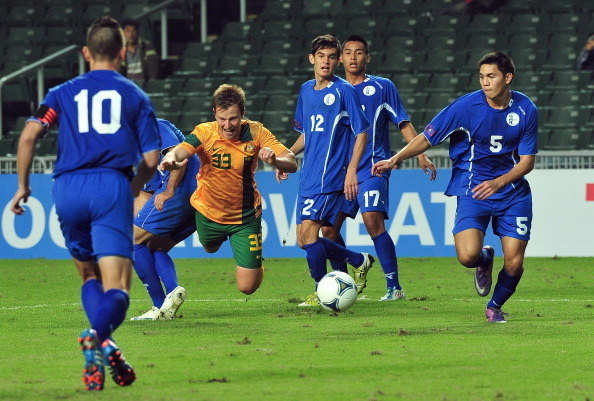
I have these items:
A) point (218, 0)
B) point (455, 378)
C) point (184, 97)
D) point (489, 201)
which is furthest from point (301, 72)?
point (455, 378)

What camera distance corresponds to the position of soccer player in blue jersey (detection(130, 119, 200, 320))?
373 inches

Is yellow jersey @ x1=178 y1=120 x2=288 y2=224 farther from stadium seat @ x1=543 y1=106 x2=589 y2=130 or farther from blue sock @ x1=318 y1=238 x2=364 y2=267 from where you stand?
stadium seat @ x1=543 y1=106 x2=589 y2=130

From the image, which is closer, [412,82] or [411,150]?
[411,150]

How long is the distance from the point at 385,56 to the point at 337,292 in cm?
1196

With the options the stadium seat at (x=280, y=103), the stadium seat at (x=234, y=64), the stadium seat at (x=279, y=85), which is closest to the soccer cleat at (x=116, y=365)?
the stadium seat at (x=280, y=103)

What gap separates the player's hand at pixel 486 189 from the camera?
8812 millimetres

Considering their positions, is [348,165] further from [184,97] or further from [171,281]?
[184,97]

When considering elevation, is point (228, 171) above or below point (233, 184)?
above

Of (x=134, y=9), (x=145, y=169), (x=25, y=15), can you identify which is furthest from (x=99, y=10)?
(x=145, y=169)

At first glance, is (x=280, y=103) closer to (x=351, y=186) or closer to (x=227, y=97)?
(x=351, y=186)

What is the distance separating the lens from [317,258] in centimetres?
1032

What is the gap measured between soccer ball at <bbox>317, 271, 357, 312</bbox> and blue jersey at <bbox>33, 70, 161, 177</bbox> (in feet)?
11.8

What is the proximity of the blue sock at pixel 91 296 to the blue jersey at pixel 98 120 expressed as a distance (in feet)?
2.07

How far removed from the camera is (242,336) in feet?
27.4
